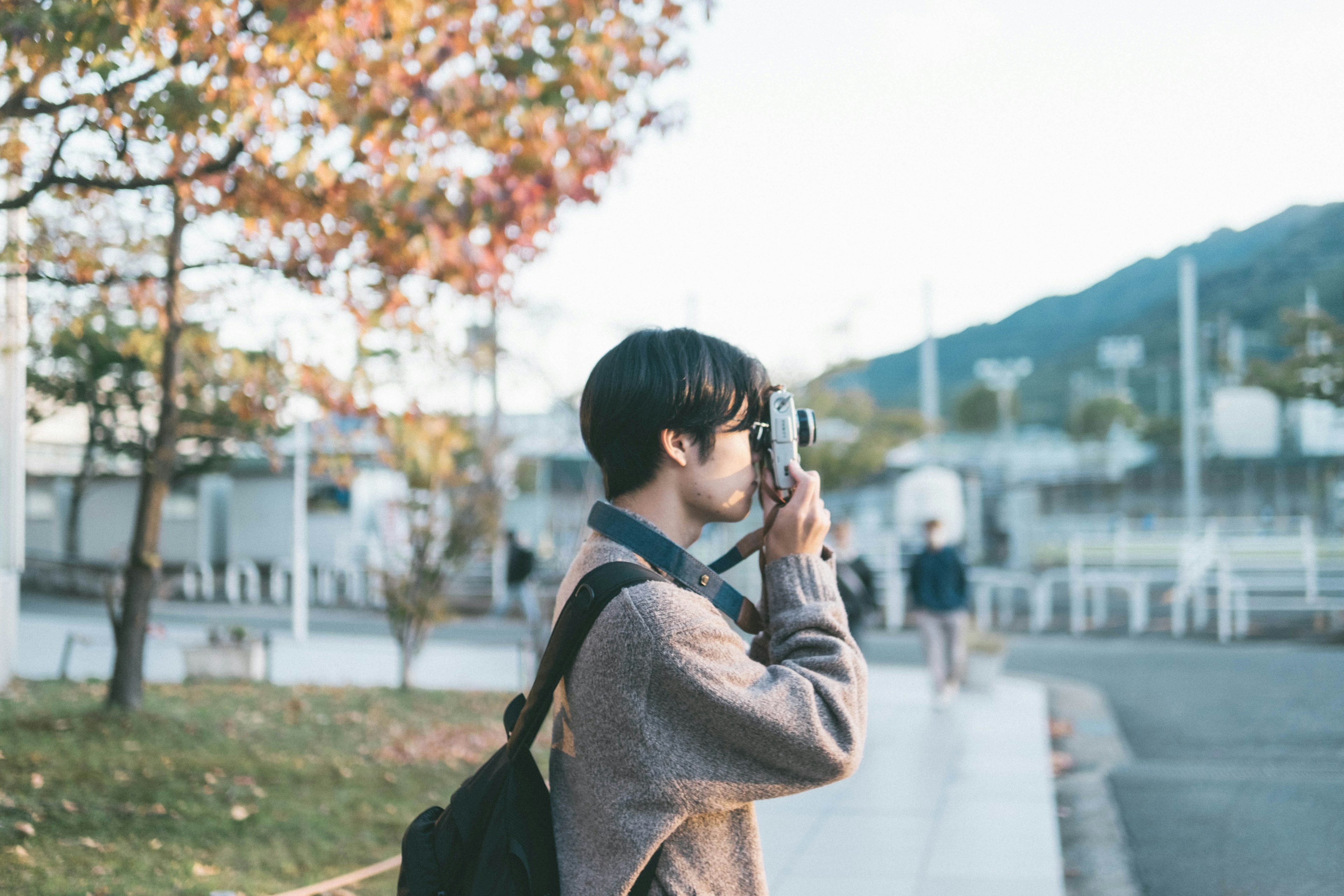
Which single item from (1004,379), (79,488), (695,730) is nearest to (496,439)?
(695,730)

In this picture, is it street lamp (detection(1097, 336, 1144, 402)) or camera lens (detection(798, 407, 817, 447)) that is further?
street lamp (detection(1097, 336, 1144, 402))

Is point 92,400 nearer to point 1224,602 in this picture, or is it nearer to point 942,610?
point 942,610

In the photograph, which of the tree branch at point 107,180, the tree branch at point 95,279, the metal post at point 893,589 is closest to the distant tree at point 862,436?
the metal post at point 893,589

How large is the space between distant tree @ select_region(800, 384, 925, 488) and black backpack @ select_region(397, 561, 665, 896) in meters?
21.5

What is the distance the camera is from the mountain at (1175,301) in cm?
633

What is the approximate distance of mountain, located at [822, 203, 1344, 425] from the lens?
633 cm

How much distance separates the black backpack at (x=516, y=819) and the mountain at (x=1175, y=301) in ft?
17.9

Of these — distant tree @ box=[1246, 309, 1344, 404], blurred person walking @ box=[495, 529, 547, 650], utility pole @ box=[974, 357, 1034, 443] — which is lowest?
blurred person walking @ box=[495, 529, 547, 650]

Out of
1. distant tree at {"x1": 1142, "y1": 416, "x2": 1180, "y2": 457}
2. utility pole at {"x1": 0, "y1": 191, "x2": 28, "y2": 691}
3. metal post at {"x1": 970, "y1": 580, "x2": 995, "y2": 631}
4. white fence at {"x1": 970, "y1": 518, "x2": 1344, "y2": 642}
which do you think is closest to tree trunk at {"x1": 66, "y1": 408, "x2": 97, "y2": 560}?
utility pole at {"x1": 0, "y1": 191, "x2": 28, "y2": 691}

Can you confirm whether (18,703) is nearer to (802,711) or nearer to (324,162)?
(324,162)

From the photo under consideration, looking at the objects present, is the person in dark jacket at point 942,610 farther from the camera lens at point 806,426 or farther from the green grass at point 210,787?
the camera lens at point 806,426

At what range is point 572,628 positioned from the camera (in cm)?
144

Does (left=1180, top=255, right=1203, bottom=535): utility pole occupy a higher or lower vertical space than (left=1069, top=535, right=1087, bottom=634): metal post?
higher

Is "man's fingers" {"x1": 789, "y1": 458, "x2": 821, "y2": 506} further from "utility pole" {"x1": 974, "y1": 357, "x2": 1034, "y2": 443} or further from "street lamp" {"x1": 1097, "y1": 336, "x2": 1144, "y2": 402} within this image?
"street lamp" {"x1": 1097, "y1": 336, "x2": 1144, "y2": 402}
